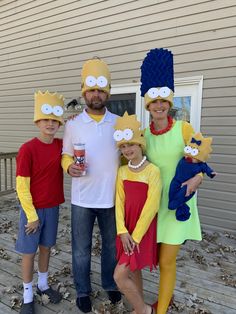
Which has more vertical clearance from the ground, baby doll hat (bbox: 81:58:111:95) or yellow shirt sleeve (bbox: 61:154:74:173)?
baby doll hat (bbox: 81:58:111:95)

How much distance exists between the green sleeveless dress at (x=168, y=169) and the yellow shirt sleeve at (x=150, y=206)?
93 millimetres

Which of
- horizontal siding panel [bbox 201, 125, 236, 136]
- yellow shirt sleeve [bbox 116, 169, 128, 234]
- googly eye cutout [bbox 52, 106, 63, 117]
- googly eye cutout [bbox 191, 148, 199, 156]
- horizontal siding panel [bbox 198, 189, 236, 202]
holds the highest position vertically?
googly eye cutout [bbox 52, 106, 63, 117]

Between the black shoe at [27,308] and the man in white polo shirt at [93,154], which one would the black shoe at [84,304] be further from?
the man in white polo shirt at [93,154]

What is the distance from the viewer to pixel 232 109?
4.20m

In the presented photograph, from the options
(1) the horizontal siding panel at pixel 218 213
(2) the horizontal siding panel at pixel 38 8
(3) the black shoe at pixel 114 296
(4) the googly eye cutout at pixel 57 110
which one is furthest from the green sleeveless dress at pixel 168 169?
(2) the horizontal siding panel at pixel 38 8

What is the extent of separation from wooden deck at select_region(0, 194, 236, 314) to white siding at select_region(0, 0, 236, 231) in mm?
810

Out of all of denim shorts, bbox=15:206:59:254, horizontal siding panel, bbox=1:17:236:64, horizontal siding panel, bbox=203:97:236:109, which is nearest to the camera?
denim shorts, bbox=15:206:59:254

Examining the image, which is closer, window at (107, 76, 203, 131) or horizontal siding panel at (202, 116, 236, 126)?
horizontal siding panel at (202, 116, 236, 126)

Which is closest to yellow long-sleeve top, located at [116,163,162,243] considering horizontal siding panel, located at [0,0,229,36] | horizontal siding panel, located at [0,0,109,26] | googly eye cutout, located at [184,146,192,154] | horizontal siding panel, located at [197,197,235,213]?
googly eye cutout, located at [184,146,192,154]

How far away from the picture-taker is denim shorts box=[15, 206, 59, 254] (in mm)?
2389

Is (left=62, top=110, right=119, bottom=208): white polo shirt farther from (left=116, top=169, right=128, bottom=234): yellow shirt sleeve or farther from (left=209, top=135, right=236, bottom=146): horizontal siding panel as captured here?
(left=209, top=135, right=236, bottom=146): horizontal siding panel

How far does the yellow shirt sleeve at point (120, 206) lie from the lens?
213 cm

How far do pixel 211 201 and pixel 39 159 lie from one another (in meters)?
2.97

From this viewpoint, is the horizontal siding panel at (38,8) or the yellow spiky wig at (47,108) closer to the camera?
the yellow spiky wig at (47,108)
